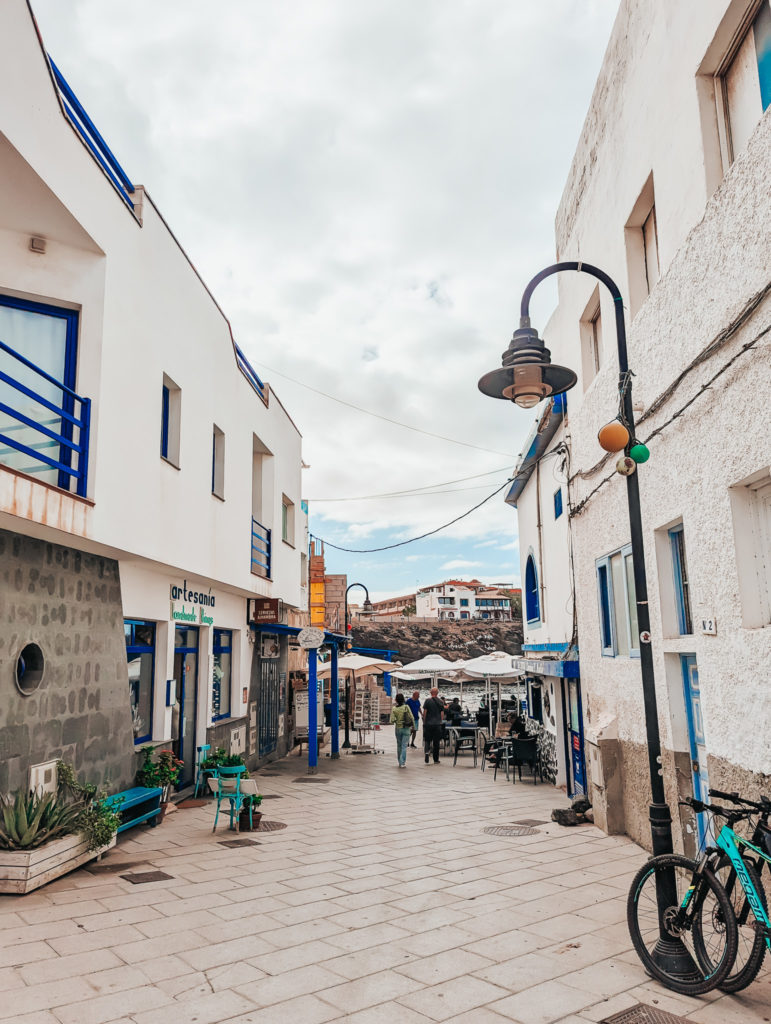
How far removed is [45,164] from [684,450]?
6.28 metres

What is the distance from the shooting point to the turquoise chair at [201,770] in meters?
11.7

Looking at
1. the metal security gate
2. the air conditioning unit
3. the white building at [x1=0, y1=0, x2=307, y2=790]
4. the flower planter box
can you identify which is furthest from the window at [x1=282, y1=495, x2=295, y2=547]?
the flower planter box

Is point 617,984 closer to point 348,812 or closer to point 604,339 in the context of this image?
point 348,812

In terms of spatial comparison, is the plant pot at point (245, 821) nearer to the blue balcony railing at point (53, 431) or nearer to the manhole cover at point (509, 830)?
the manhole cover at point (509, 830)

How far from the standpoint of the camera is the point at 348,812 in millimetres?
10688

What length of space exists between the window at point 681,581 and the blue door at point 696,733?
303 millimetres

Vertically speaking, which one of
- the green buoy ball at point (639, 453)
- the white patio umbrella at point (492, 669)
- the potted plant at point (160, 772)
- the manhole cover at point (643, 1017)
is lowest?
the manhole cover at point (643, 1017)

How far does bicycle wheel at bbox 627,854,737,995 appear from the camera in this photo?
417cm

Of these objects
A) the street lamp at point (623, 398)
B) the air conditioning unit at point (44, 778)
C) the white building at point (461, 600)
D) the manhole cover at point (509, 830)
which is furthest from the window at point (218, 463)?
the white building at point (461, 600)

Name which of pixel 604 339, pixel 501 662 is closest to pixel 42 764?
pixel 604 339

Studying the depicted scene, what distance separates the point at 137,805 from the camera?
912 cm

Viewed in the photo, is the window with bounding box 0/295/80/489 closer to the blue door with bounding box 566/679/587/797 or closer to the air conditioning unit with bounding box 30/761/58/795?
the air conditioning unit with bounding box 30/761/58/795

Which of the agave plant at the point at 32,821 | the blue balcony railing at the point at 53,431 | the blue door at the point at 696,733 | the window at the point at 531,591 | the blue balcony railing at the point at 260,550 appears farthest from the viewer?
the window at the point at 531,591

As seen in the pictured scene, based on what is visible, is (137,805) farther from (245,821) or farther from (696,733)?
(696,733)
